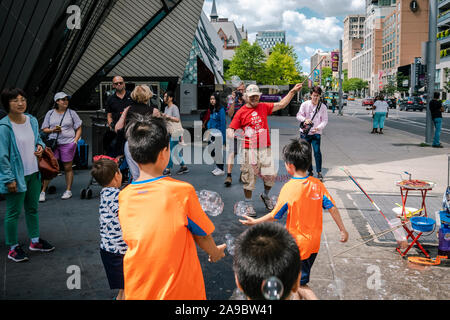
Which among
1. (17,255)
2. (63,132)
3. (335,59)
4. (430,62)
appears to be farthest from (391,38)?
(17,255)

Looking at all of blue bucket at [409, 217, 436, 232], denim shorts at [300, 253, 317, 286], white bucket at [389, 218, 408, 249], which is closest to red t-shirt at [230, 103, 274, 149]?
white bucket at [389, 218, 408, 249]

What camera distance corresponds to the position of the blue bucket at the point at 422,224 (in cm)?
470

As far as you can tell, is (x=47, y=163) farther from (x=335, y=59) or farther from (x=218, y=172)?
(x=335, y=59)

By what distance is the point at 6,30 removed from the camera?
856cm

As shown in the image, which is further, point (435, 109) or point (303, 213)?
point (435, 109)

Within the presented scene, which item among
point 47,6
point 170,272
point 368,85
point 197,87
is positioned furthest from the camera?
point 368,85

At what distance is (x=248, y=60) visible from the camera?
243 ft

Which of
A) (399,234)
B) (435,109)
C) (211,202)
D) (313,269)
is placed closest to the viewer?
(211,202)

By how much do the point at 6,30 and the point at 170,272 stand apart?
328 inches

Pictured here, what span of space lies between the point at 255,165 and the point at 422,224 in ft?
8.61

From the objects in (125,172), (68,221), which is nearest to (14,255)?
(68,221)

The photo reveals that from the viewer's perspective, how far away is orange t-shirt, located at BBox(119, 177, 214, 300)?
6.82ft
